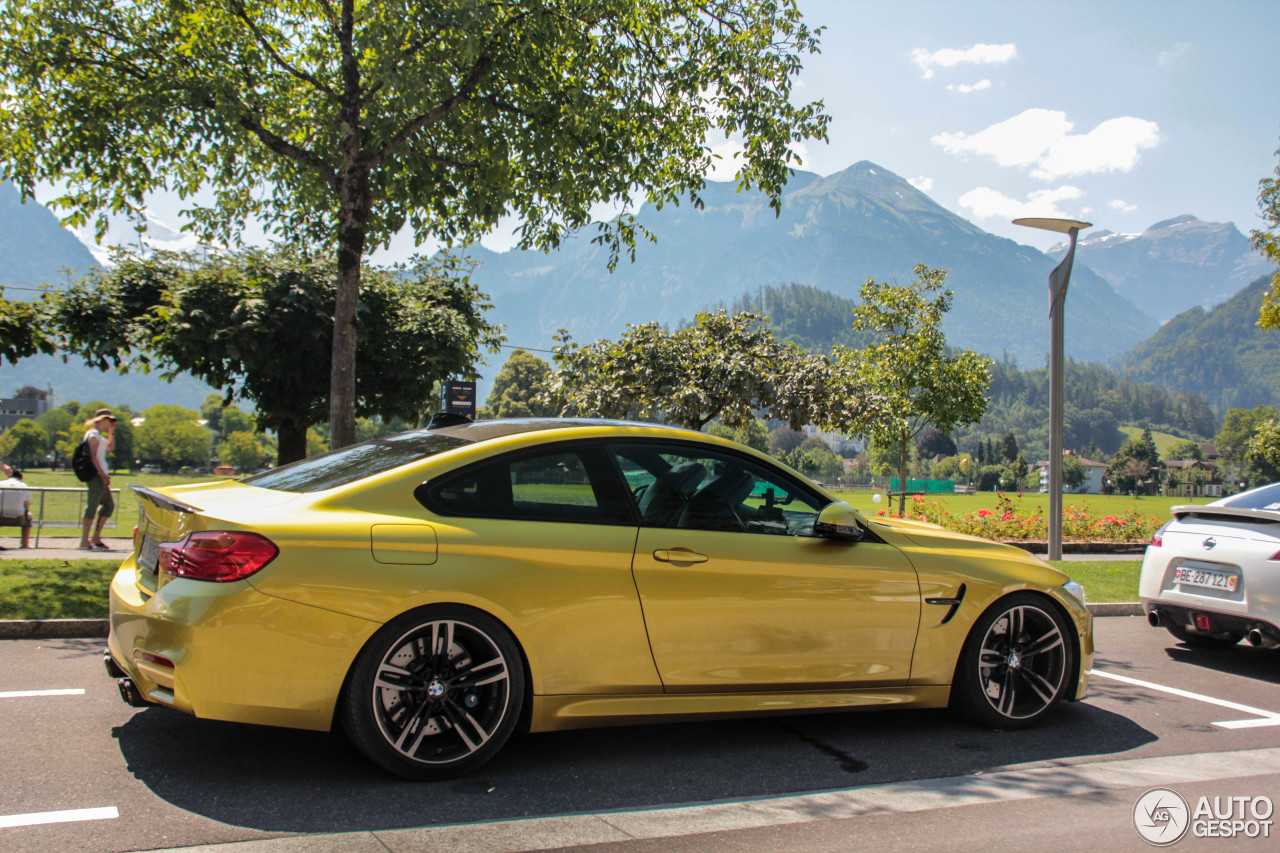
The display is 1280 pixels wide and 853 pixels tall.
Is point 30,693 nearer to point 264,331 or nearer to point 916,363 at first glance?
point 264,331

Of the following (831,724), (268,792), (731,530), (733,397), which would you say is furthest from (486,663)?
(733,397)

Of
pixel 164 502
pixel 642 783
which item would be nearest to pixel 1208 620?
pixel 642 783

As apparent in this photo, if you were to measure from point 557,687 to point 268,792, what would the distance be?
1.17 m

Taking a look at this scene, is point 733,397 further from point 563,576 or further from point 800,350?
point 563,576

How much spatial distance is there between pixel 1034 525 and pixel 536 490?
54.2 feet

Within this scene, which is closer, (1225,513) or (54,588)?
(1225,513)

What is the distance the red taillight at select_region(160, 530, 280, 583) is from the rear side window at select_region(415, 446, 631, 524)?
0.65 meters

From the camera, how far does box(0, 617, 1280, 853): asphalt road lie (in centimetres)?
323

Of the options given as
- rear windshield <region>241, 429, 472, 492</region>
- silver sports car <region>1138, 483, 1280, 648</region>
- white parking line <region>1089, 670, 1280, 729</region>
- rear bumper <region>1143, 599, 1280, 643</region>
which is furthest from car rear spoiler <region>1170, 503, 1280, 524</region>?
rear windshield <region>241, 429, 472, 492</region>

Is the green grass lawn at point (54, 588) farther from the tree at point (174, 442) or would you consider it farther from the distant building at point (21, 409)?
the distant building at point (21, 409)

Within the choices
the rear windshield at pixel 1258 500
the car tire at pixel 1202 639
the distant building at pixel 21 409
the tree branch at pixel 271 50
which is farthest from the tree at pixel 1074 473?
the tree branch at pixel 271 50

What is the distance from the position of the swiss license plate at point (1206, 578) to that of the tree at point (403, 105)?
6411 mm

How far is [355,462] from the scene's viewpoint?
14.0 feet

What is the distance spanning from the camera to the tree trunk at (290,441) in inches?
595
